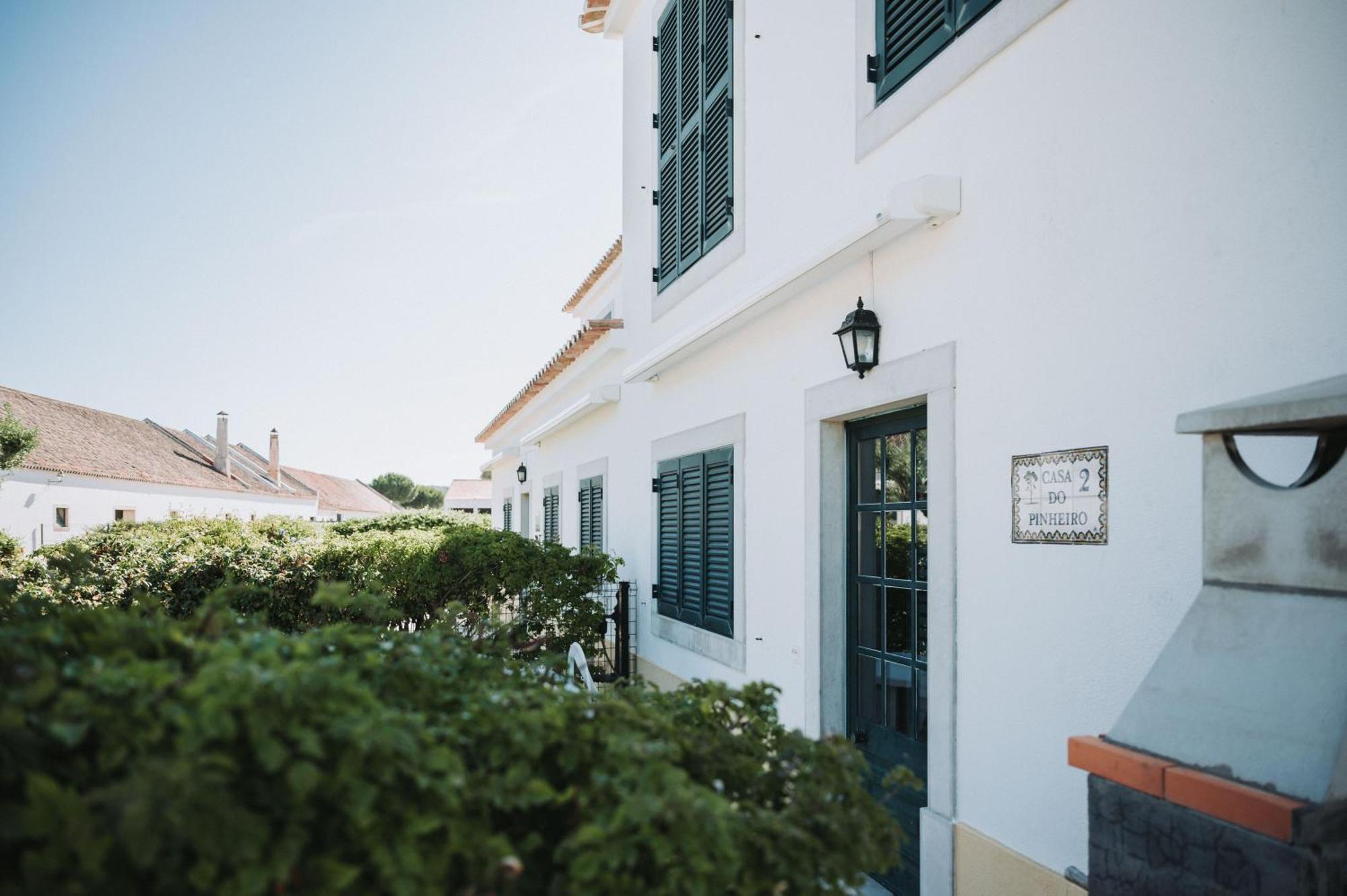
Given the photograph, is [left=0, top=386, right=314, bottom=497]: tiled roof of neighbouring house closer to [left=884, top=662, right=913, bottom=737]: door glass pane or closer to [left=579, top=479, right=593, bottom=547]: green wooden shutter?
[left=579, top=479, right=593, bottom=547]: green wooden shutter

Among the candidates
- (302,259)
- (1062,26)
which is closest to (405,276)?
(302,259)

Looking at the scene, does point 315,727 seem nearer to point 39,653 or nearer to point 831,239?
point 39,653

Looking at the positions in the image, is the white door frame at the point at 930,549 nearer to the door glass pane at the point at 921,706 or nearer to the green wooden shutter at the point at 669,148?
the door glass pane at the point at 921,706

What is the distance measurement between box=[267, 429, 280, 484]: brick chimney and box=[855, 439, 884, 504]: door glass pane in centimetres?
5349

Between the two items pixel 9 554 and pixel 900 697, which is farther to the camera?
pixel 9 554

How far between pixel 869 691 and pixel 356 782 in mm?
3930

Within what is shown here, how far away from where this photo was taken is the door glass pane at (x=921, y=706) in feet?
13.9

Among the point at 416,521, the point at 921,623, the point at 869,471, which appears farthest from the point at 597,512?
the point at 416,521

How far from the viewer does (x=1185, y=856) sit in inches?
79.4

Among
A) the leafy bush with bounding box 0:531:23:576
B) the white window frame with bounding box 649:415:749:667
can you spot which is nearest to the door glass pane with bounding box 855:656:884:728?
the white window frame with bounding box 649:415:749:667

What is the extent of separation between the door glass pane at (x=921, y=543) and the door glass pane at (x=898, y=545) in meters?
0.08

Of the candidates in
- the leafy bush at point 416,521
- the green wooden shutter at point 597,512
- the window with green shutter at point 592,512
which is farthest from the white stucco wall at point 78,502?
the green wooden shutter at point 597,512

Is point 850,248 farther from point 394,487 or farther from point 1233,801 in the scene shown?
point 394,487

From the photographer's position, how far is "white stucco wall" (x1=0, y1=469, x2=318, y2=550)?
28.8 metres
